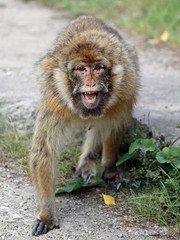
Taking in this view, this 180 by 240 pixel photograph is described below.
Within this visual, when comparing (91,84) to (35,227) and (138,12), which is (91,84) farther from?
(138,12)

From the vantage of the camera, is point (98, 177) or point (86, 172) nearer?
point (98, 177)

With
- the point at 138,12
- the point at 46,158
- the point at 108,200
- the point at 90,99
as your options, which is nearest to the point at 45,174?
the point at 46,158

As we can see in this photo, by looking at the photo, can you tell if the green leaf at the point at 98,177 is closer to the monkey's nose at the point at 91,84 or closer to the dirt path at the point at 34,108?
the dirt path at the point at 34,108

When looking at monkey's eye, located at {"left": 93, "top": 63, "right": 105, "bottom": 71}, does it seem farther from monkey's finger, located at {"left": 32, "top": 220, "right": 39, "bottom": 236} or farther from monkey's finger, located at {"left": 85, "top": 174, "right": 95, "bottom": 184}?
monkey's finger, located at {"left": 85, "top": 174, "right": 95, "bottom": 184}

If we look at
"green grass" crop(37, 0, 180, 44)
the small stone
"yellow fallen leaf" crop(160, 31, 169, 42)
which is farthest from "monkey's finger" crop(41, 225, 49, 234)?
"yellow fallen leaf" crop(160, 31, 169, 42)

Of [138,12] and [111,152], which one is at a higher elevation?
[138,12]

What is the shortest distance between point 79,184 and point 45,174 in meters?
0.57

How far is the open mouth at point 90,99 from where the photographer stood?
4051mm

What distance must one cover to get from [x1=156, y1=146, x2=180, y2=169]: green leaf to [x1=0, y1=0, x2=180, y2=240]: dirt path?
611 millimetres

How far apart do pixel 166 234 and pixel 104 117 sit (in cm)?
128

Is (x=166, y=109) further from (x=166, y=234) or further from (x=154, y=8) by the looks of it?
(x=154, y=8)

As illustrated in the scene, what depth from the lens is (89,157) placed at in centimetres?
547

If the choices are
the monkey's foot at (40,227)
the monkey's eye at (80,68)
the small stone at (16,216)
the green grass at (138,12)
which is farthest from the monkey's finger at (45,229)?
the green grass at (138,12)

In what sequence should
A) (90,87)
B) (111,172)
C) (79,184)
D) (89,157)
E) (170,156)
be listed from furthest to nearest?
(89,157)
(111,172)
(79,184)
(170,156)
(90,87)
